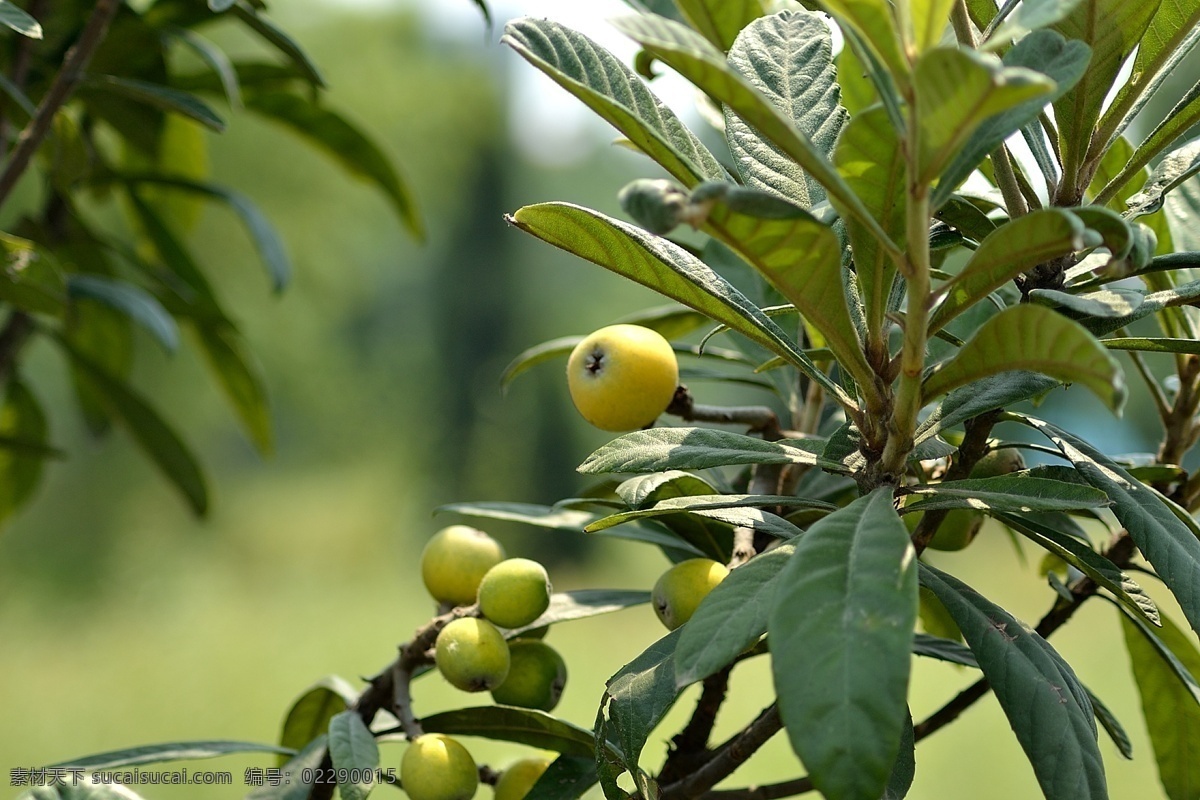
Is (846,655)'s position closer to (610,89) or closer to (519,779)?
(610,89)

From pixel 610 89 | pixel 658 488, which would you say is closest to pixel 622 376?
pixel 658 488

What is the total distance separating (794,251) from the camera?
0.43 metres

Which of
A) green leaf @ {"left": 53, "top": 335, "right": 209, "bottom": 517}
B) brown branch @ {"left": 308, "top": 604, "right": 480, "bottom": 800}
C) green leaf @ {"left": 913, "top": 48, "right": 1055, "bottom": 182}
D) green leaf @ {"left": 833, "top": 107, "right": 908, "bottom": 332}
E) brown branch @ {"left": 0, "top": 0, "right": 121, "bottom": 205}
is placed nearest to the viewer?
green leaf @ {"left": 913, "top": 48, "right": 1055, "bottom": 182}

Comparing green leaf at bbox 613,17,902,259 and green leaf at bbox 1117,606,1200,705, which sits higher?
green leaf at bbox 613,17,902,259

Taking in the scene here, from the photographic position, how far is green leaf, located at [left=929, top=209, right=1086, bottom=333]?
38 centimetres

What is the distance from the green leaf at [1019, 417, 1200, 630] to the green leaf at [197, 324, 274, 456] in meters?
1.03

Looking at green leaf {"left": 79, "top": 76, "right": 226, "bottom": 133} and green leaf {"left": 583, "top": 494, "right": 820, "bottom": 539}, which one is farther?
green leaf {"left": 79, "top": 76, "right": 226, "bottom": 133}

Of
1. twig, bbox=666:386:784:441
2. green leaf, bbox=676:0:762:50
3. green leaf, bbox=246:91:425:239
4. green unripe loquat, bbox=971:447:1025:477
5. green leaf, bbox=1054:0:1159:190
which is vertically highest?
green leaf, bbox=246:91:425:239

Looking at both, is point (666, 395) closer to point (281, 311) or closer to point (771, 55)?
Result: point (771, 55)

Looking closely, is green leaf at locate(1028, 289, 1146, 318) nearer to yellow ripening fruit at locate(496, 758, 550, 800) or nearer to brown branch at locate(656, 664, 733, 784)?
brown branch at locate(656, 664, 733, 784)

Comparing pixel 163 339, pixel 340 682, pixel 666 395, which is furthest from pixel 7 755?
pixel 666 395

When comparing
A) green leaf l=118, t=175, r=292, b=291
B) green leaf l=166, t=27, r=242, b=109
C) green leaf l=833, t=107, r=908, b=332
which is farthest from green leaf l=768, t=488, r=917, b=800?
green leaf l=118, t=175, r=292, b=291

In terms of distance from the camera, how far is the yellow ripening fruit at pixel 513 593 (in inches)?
24.5

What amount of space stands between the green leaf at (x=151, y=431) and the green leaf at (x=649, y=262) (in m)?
0.91
